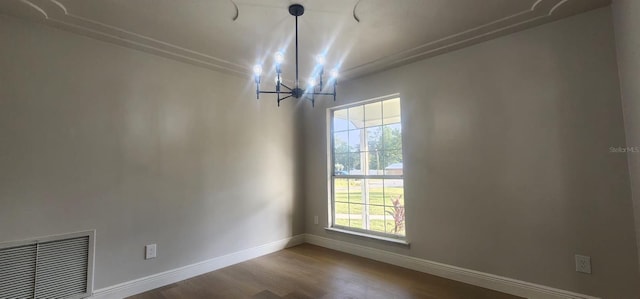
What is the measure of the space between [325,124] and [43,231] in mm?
3118

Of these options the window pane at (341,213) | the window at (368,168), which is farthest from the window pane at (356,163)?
the window pane at (341,213)

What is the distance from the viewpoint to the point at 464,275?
8.96ft

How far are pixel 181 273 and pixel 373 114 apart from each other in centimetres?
287

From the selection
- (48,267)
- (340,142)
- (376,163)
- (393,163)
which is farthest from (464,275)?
(48,267)

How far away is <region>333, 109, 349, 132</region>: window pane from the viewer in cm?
399

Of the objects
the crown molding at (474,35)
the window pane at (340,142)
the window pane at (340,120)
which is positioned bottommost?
the window pane at (340,142)

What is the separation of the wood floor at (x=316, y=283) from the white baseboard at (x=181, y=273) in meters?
0.07

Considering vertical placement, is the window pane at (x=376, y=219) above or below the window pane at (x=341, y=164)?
below

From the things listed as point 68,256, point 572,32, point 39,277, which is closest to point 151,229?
point 68,256

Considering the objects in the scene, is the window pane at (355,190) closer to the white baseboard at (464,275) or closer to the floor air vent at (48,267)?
the white baseboard at (464,275)

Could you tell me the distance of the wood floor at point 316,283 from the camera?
251 cm

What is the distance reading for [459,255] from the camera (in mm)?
2791

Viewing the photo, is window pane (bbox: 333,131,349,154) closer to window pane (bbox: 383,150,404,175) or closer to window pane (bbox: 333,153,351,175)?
window pane (bbox: 333,153,351,175)

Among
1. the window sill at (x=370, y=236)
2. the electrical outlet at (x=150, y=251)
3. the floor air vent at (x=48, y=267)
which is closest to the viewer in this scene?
Result: the floor air vent at (x=48, y=267)
